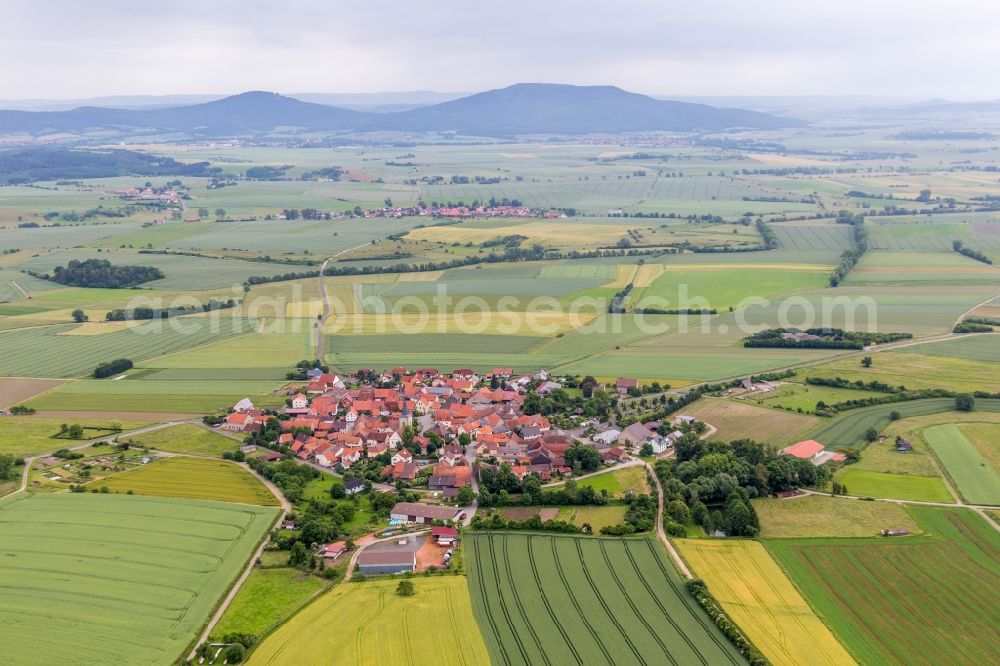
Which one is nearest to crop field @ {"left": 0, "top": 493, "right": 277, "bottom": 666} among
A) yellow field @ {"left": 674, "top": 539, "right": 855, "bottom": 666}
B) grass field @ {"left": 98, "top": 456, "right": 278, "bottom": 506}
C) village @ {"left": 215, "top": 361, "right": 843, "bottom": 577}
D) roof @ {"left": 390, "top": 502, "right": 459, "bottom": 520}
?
grass field @ {"left": 98, "top": 456, "right": 278, "bottom": 506}

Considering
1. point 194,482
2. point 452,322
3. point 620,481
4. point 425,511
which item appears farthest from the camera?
point 452,322

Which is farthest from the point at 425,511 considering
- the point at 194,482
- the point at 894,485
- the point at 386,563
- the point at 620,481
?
the point at 894,485

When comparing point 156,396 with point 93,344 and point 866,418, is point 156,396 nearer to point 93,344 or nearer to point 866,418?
point 93,344

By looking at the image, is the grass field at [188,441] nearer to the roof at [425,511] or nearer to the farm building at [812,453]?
the roof at [425,511]

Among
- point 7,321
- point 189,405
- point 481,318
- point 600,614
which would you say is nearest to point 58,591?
point 600,614

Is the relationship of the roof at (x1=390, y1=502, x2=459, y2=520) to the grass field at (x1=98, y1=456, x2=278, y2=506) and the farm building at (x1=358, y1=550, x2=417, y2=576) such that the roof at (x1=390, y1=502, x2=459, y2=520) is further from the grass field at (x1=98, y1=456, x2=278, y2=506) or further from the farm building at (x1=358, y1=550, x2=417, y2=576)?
the grass field at (x1=98, y1=456, x2=278, y2=506)

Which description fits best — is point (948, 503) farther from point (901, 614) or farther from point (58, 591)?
point (58, 591)
